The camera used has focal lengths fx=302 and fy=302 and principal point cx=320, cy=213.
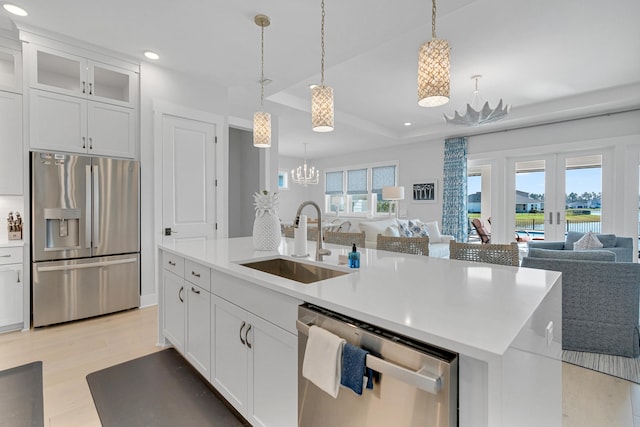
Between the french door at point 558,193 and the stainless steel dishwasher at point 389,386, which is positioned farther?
the french door at point 558,193

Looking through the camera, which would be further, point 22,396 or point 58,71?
point 58,71

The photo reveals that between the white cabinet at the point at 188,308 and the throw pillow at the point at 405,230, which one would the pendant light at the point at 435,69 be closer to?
the white cabinet at the point at 188,308

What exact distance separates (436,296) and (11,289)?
143 inches

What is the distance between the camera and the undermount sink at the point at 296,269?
5.48ft

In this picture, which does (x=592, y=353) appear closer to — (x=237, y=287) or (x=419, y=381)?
(x=419, y=381)

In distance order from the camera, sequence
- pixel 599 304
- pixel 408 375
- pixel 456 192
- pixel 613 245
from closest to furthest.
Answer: pixel 408 375
pixel 599 304
pixel 613 245
pixel 456 192

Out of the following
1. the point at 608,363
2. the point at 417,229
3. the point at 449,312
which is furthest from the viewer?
the point at 417,229

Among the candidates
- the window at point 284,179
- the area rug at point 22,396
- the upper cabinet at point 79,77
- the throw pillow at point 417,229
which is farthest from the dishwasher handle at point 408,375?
the window at point 284,179

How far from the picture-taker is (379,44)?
288 cm

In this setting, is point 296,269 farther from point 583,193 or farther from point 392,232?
point 583,193

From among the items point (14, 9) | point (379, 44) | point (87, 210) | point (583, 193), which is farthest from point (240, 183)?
point (583, 193)

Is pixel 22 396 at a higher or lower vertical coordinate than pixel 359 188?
lower

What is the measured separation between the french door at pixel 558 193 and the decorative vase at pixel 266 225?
5.51m

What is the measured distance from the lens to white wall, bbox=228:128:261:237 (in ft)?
18.4
